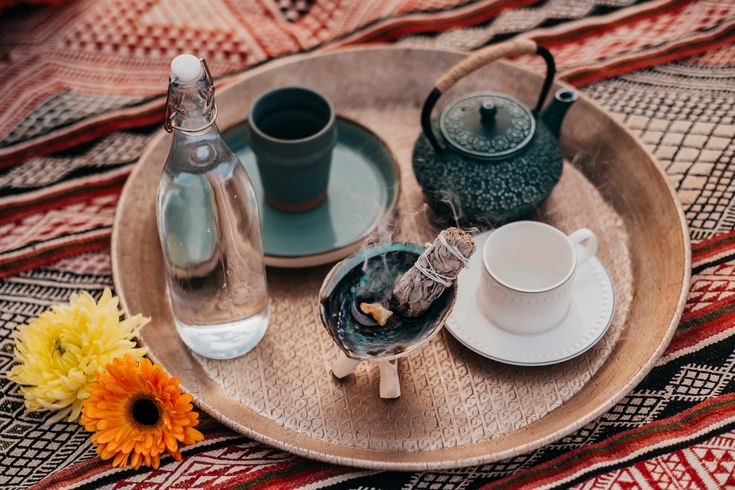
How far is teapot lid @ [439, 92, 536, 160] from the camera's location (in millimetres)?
794

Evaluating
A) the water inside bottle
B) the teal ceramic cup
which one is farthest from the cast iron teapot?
the water inside bottle

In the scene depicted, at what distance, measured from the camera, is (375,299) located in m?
0.72

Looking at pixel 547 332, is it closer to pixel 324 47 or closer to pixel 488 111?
pixel 488 111

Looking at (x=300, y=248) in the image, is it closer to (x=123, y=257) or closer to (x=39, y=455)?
(x=123, y=257)

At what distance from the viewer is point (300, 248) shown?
2.76ft

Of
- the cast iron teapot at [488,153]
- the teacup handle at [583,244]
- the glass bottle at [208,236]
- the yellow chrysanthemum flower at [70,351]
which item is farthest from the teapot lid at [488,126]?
the yellow chrysanthemum flower at [70,351]

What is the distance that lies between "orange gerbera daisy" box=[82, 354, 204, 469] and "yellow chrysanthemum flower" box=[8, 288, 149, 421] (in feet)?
0.12

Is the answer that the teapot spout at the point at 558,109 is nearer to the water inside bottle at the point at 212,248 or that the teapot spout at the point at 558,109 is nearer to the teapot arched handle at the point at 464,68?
the teapot arched handle at the point at 464,68

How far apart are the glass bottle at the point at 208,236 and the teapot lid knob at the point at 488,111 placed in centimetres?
25

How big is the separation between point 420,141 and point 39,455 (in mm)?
505

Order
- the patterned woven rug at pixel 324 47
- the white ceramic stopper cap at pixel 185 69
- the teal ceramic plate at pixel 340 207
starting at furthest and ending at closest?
1. the teal ceramic plate at pixel 340 207
2. the patterned woven rug at pixel 324 47
3. the white ceramic stopper cap at pixel 185 69

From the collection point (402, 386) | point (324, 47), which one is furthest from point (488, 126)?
point (324, 47)

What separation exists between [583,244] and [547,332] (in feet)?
0.34

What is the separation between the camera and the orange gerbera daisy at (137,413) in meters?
0.68
